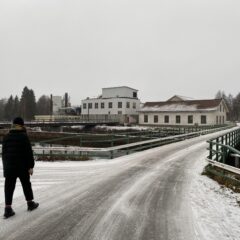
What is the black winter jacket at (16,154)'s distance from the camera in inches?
221

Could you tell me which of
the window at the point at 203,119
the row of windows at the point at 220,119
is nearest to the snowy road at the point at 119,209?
the window at the point at 203,119

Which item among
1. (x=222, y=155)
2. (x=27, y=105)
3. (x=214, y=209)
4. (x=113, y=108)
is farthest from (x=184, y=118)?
(x=27, y=105)

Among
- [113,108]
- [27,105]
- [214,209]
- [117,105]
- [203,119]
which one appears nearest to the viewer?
[214,209]

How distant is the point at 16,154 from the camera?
564cm

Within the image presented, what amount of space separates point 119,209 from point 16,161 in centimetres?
230

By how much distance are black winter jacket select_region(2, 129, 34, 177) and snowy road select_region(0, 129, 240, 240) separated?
873 mm

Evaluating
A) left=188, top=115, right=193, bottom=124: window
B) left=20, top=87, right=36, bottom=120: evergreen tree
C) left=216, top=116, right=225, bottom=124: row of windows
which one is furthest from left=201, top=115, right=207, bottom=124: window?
left=20, top=87, right=36, bottom=120: evergreen tree

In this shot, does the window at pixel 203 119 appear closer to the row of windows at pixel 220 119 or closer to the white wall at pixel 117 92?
the row of windows at pixel 220 119

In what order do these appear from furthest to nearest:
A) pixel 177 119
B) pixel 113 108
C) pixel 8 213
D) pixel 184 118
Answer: pixel 113 108 → pixel 177 119 → pixel 184 118 → pixel 8 213

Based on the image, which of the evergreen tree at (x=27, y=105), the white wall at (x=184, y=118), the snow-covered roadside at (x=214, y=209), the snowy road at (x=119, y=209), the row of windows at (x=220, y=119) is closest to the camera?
the snowy road at (x=119, y=209)

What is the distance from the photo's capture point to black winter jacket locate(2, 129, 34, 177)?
221 inches

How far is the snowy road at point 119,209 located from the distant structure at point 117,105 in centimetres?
6622

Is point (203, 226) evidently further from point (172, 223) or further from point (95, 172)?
point (95, 172)

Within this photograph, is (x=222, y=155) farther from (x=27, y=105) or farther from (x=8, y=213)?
(x=27, y=105)
